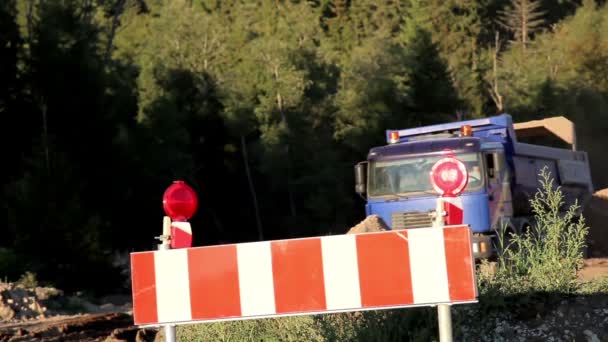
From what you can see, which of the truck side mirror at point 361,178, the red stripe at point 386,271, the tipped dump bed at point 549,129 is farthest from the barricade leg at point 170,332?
the tipped dump bed at point 549,129

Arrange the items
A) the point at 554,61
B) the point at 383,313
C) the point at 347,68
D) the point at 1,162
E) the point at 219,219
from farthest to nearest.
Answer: the point at 554,61
the point at 347,68
the point at 219,219
the point at 1,162
the point at 383,313

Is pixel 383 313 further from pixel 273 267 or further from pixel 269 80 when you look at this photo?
pixel 269 80

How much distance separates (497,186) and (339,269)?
13776 millimetres

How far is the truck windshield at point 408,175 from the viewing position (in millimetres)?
19312

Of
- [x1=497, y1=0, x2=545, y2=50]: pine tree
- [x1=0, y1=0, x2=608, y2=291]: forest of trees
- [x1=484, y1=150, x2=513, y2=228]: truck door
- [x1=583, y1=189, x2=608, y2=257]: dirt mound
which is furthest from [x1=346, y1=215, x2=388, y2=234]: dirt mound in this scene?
[x1=497, y1=0, x2=545, y2=50]: pine tree

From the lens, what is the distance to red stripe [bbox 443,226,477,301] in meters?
6.11

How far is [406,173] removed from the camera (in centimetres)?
1983

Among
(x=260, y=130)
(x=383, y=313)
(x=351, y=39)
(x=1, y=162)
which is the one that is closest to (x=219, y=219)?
(x=260, y=130)

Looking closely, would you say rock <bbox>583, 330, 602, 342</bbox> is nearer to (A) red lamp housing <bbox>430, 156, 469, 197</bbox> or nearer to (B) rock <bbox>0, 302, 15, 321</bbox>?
(A) red lamp housing <bbox>430, 156, 469, 197</bbox>

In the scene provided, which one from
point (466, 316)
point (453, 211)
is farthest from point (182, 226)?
point (466, 316)

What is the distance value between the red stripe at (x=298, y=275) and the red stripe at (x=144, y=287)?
29.0 inches

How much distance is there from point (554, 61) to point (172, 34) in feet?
88.0

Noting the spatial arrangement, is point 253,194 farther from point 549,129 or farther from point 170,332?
point 170,332

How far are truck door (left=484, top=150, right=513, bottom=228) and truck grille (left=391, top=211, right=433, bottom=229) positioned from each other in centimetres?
117
